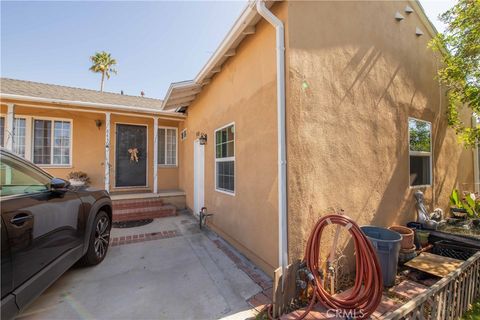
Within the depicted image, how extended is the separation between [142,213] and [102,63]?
72.1ft

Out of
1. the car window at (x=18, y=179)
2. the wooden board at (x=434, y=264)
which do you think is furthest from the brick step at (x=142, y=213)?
the wooden board at (x=434, y=264)

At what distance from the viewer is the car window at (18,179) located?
6.98ft

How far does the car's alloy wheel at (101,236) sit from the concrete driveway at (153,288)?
0.20 metres

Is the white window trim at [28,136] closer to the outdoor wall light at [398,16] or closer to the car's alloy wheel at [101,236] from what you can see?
the car's alloy wheel at [101,236]

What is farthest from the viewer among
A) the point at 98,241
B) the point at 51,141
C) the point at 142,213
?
the point at 51,141

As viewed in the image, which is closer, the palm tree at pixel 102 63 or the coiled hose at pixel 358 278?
the coiled hose at pixel 358 278

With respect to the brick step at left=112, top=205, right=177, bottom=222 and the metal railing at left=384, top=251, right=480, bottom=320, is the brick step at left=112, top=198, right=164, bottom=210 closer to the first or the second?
the brick step at left=112, top=205, right=177, bottom=222

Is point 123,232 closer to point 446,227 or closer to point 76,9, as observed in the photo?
point 76,9

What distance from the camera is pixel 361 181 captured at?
3516mm

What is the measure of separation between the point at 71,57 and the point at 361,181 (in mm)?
10901

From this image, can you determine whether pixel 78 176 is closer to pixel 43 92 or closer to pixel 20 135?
pixel 20 135

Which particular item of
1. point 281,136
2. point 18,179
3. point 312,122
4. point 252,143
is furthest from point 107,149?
point 312,122

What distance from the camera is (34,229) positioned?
208cm

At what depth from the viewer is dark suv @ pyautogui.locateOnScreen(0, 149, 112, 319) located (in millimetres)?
1788
